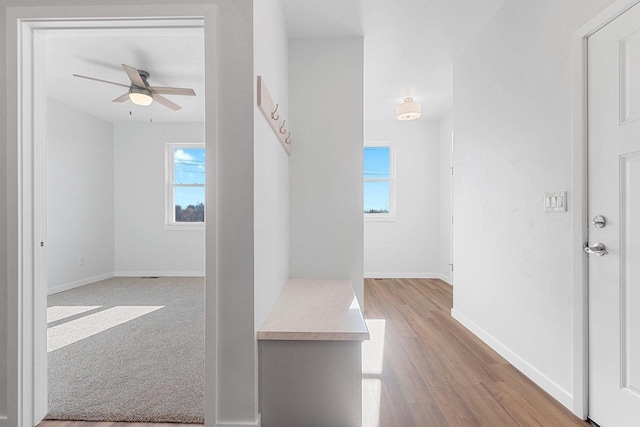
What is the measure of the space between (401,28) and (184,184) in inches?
175

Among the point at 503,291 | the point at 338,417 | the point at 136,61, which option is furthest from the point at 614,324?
the point at 136,61

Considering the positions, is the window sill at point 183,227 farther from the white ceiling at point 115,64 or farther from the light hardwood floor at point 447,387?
the light hardwood floor at point 447,387

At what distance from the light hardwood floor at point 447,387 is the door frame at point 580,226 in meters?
0.20

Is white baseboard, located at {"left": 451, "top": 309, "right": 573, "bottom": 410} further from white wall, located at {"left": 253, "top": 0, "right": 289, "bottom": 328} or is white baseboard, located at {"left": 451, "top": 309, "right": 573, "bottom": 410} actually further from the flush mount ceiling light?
the flush mount ceiling light

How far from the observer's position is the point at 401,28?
9.35ft

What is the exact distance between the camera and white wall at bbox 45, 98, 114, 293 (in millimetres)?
4637

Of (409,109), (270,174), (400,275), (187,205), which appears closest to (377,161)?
(409,109)

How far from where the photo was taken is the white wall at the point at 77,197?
464 cm

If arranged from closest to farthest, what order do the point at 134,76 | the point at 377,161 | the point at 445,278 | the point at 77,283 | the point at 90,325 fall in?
the point at 90,325
the point at 134,76
the point at 77,283
the point at 445,278
the point at 377,161

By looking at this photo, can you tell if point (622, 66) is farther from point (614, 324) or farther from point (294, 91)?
point (294, 91)

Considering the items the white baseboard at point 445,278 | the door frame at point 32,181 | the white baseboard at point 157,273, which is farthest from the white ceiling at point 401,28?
the white baseboard at point 157,273

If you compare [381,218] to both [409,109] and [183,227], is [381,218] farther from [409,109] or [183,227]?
[183,227]

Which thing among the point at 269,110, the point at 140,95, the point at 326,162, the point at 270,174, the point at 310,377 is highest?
the point at 140,95

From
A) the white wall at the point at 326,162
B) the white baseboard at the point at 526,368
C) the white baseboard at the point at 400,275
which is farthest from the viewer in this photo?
the white baseboard at the point at 400,275
